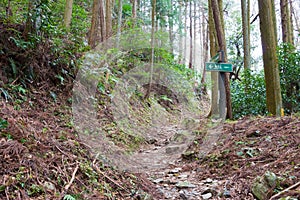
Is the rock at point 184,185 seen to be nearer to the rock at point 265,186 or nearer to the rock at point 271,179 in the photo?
the rock at point 265,186

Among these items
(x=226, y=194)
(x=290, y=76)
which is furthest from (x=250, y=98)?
(x=226, y=194)

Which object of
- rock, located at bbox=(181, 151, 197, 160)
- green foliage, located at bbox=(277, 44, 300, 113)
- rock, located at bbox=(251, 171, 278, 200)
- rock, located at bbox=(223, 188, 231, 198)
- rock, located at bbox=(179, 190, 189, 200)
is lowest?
rock, located at bbox=(179, 190, 189, 200)

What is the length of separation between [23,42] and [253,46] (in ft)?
52.7

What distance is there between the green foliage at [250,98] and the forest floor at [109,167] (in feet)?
8.65

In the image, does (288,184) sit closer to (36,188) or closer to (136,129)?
(36,188)

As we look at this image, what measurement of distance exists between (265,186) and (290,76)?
16.3 feet

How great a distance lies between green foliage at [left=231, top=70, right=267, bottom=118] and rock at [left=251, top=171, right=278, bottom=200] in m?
4.78

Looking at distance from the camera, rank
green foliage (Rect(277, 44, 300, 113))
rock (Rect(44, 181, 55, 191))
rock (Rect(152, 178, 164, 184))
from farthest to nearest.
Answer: green foliage (Rect(277, 44, 300, 113)) → rock (Rect(152, 178, 164, 184)) → rock (Rect(44, 181, 55, 191))

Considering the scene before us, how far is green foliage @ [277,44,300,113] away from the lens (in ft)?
22.2

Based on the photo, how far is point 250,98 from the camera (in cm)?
760

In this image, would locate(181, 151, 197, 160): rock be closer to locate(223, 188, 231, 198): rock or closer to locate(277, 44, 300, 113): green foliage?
locate(223, 188, 231, 198): rock

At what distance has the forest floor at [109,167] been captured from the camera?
2498 mm

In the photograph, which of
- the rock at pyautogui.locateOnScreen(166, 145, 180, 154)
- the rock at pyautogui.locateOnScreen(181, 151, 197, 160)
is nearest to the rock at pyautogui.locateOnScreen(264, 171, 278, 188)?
the rock at pyautogui.locateOnScreen(181, 151, 197, 160)

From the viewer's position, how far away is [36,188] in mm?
2346
